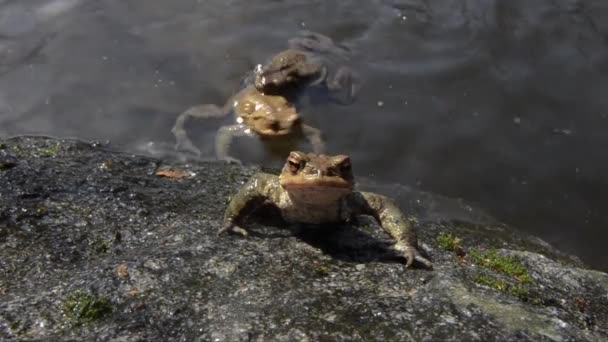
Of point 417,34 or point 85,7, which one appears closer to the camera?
point 417,34

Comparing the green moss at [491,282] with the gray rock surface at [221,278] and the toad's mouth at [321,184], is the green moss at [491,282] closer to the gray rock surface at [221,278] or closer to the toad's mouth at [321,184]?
the gray rock surface at [221,278]

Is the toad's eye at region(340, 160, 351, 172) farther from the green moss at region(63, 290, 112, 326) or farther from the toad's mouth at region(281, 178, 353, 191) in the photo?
the green moss at region(63, 290, 112, 326)

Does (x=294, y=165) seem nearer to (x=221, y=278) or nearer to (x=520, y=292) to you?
(x=221, y=278)

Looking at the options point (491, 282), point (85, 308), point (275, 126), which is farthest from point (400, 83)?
point (85, 308)

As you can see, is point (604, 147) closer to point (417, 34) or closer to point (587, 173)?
point (587, 173)

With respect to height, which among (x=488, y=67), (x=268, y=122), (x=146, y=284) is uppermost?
(x=146, y=284)

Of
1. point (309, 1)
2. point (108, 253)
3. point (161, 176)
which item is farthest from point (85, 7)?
point (108, 253)

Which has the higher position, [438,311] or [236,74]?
[438,311]
